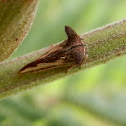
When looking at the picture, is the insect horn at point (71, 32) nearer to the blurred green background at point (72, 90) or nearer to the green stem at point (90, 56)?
the green stem at point (90, 56)

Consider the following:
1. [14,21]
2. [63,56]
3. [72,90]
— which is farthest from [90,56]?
[72,90]

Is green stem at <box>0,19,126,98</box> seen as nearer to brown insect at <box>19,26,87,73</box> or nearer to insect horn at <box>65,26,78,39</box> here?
brown insect at <box>19,26,87,73</box>

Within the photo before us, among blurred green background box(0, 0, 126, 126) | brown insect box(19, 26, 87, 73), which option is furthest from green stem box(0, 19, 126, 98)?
blurred green background box(0, 0, 126, 126)

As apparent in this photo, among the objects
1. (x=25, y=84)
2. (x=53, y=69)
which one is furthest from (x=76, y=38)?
(x=25, y=84)

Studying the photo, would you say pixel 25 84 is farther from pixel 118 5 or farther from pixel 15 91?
pixel 118 5

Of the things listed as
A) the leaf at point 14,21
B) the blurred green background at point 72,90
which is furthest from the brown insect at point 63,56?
the blurred green background at point 72,90

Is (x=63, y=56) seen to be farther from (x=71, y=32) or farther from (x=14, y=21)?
(x=14, y=21)
